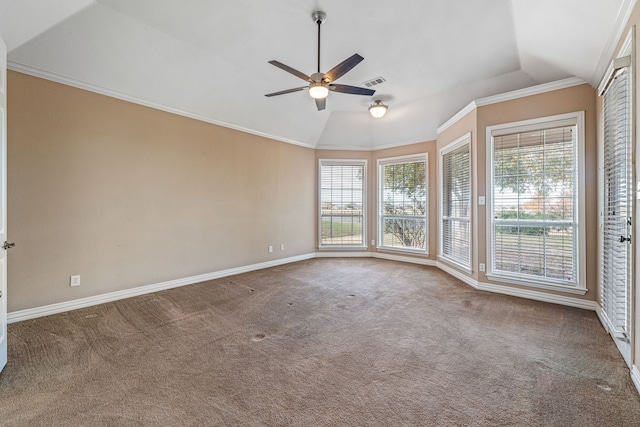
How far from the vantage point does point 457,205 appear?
5047 millimetres

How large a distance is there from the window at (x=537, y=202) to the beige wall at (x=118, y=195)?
3.98 m

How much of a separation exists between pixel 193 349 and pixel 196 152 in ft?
10.3

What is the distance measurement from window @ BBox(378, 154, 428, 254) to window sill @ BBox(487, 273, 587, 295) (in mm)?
1929

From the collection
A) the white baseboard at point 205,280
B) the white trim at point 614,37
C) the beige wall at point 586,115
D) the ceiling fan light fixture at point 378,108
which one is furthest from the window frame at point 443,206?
the white trim at point 614,37

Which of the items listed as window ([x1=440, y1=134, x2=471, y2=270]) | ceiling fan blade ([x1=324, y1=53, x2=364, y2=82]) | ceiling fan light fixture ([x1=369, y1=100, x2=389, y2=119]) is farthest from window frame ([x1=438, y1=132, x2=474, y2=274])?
ceiling fan blade ([x1=324, y1=53, x2=364, y2=82])

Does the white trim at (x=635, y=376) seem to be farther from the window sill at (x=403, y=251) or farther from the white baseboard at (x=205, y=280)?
the window sill at (x=403, y=251)

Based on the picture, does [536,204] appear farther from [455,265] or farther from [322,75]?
[322,75]

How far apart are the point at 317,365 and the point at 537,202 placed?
357 cm

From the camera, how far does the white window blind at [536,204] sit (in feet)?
11.7

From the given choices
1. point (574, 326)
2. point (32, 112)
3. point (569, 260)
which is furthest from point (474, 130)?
point (32, 112)

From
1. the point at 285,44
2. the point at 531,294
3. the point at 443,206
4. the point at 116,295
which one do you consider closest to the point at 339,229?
the point at 443,206

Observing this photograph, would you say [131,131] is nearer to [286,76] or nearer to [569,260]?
[286,76]

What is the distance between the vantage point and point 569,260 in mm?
3578

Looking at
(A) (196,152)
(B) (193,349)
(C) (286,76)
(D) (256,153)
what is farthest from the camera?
(D) (256,153)
